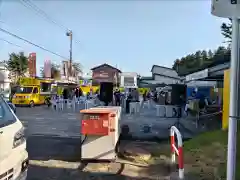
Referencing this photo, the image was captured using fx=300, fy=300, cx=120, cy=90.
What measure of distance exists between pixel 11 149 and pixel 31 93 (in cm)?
2690

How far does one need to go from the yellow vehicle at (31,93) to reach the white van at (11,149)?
25908 millimetres

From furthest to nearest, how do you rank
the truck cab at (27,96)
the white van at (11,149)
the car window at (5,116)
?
the truck cab at (27,96)
the car window at (5,116)
the white van at (11,149)

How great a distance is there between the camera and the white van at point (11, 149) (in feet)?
10.9

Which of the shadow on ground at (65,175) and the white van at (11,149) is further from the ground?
the white van at (11,149)

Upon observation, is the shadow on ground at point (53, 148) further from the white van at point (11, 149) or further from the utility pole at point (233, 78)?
the utility pole at point (233, 78)

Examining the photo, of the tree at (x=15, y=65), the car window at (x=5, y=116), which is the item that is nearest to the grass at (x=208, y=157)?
the car window at (x=5, y=116)

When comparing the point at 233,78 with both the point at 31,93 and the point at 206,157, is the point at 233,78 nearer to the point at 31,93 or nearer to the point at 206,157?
the point at 206,157

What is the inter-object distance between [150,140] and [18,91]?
23.0 meters

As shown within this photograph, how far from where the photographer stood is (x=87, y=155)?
274 inches

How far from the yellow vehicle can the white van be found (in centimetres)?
2591

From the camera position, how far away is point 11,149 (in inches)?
139

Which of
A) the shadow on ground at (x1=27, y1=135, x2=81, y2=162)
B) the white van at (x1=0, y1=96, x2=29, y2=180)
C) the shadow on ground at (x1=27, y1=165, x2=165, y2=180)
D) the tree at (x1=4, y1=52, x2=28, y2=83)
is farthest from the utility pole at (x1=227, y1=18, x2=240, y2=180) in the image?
the tree at (x1=4, y1=52, x2=28, y2=83)

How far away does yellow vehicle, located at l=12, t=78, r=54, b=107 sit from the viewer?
95.5 ft

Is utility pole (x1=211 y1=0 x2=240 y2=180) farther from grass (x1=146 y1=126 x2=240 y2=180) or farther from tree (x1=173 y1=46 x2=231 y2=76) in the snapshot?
tree (x1=173 y1=46 x2=231 y2=76)
